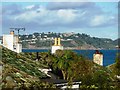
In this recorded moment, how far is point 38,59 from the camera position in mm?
32594

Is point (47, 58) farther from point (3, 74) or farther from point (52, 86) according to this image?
point (3, 74)

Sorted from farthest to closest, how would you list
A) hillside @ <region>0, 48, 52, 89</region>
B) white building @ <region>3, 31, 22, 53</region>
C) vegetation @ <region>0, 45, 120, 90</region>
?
white building @ <region>3, 31, 22, 53</region>
vegetation @ <region>0, 45, 120, 90</region>
hillside @ <region>0, 48, 52, 89</region>

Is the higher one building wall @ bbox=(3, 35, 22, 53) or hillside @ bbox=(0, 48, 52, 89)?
building wall @ bbox=(3, 35, 22, 53)

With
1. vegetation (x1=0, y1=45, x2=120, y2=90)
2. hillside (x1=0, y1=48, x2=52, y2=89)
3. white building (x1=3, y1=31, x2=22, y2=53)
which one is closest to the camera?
hillside (x1=0, y1=48, x2=52, y2=89)

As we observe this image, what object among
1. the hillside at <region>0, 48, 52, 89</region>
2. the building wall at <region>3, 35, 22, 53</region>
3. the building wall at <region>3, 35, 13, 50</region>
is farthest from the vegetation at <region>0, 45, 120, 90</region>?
the building wall at <region>3, 35, 13, 50</region>

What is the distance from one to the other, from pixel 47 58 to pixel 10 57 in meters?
7.31

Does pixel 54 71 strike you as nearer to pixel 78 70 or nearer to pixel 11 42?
pixel 78 70

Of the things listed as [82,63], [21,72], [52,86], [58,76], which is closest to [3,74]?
[21,72]

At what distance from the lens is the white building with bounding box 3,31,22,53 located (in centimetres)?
3316

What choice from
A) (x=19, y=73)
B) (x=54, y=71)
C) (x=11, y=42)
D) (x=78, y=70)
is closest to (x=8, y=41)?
(x=11, y=42)

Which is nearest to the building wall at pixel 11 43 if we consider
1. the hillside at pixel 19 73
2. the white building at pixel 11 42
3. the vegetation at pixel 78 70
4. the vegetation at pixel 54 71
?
the white building at pixel 11 42

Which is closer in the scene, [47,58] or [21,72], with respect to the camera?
[21,72]

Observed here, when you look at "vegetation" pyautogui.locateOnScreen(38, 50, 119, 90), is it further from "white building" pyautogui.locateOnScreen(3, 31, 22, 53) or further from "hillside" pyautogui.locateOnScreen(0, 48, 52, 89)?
"hillside" pyautogui.locateOnScreen(0, 48, 52, 89)

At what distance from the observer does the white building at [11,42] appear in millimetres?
33156
